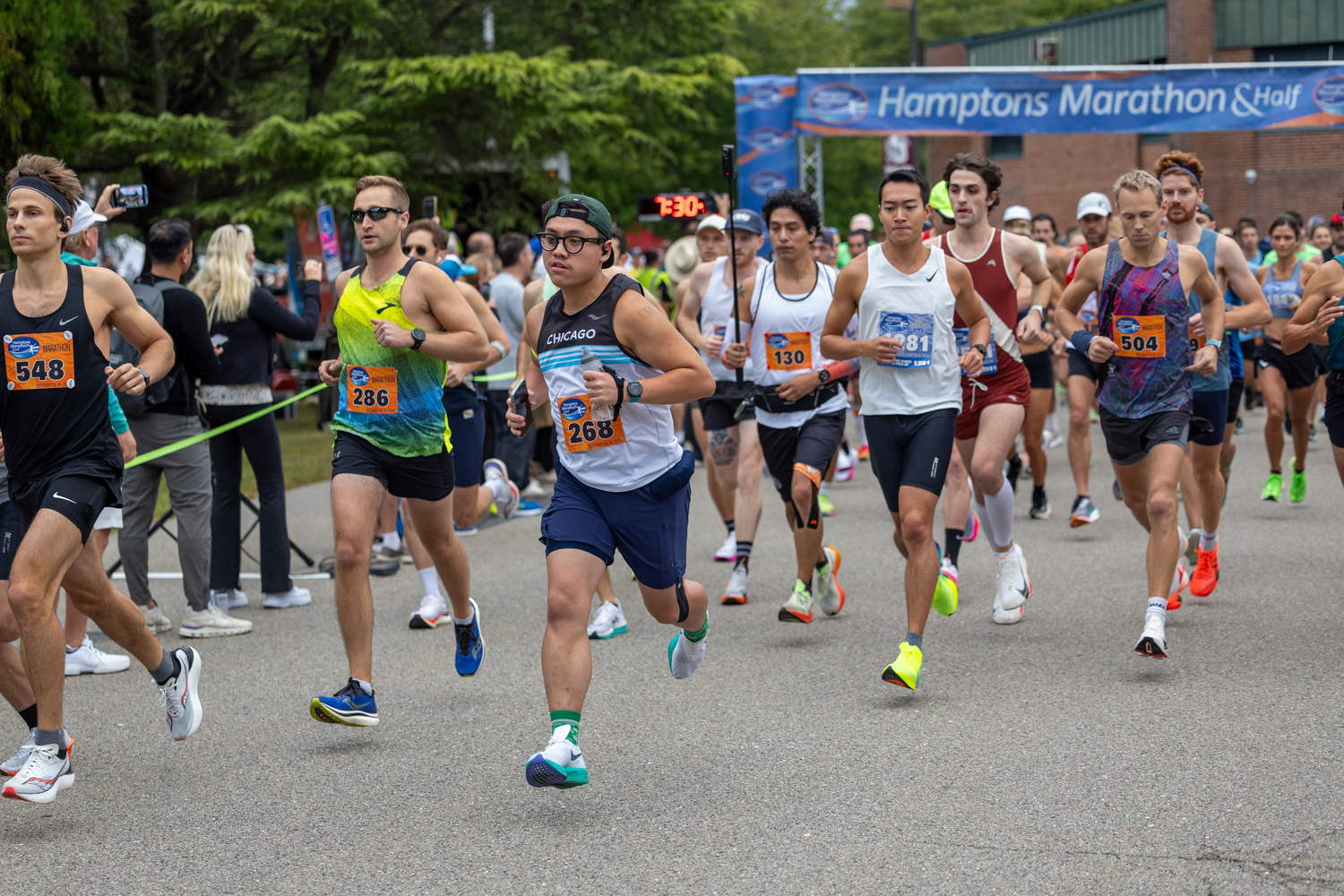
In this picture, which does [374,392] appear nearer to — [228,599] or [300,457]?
[228,599]

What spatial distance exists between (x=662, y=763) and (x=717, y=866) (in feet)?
3.29

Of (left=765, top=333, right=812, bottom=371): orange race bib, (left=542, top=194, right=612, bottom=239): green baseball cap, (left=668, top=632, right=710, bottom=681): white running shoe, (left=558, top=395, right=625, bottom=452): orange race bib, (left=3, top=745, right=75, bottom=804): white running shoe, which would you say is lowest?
(left=3, top=745, right=75, bottom=804): white running shoe

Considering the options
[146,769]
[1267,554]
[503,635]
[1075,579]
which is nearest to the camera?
[146,769]

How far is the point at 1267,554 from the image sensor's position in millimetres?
8609

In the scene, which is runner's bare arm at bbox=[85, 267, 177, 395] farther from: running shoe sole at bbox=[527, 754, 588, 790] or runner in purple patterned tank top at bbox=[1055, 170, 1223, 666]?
runner in purple patterned tank top at bbox=[1055, 170, 1223, 666]

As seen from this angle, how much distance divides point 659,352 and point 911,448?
168 cm

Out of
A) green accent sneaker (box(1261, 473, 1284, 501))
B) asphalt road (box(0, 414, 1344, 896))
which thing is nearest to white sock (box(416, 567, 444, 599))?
asphalt road (box(0, 414, 1344, 896))

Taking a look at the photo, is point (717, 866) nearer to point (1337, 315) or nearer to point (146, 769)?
point (146, 769)

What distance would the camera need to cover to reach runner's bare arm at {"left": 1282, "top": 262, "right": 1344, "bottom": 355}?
21.1 ft

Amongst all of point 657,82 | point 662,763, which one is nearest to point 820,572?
point 662,763

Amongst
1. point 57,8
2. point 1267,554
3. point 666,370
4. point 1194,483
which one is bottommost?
point 1267,554

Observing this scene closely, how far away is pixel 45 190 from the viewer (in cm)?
497

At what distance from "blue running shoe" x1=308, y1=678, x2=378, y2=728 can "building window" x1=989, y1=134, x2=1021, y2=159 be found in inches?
1668

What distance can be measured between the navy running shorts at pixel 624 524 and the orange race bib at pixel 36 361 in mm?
1762
